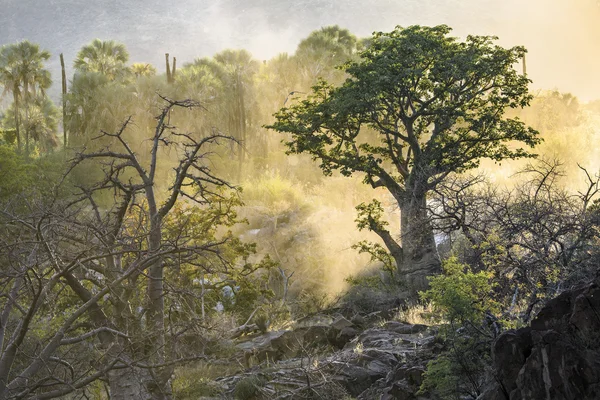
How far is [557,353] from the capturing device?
23.5 ft

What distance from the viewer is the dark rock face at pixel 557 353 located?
6.95m

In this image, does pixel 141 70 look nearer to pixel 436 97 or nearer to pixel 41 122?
pixel 41 122

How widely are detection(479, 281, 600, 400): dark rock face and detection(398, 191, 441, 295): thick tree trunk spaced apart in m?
13.3

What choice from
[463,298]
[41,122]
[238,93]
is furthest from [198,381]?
[41,122]

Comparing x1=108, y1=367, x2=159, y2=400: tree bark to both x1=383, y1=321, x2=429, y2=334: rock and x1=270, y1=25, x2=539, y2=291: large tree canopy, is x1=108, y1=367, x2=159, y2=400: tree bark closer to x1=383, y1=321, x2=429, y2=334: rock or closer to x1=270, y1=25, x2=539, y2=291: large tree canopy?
x1=383, y1=321, x2=429, y2=334: rock

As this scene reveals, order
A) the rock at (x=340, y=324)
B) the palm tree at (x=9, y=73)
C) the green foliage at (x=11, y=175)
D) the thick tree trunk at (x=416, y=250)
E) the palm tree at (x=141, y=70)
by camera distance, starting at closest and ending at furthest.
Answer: the rock at (x=340, y=324)
the thick tree trunk at (x=416, y=250)
the green foliage at (x=11, y=175)
the palm tree at (x=9, y=73)
the palm tree at (x=141, y=70)

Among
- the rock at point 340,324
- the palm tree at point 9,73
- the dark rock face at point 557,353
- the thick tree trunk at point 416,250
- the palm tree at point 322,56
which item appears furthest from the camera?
the palm tree at point 322,56

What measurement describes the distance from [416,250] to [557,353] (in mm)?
15020

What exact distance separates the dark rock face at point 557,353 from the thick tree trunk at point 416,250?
43.8 ft

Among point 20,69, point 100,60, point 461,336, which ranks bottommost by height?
point 461,336

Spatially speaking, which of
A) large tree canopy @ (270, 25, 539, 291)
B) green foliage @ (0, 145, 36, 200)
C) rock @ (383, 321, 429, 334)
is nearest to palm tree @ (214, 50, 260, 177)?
green foliage @ (0, 145, 36, 200)

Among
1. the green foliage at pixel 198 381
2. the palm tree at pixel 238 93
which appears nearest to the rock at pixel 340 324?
the green foliage at pixel 198 381

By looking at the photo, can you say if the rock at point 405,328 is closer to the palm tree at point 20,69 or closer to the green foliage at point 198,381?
the green foliage at point 198,381

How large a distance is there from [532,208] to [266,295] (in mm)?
9725
